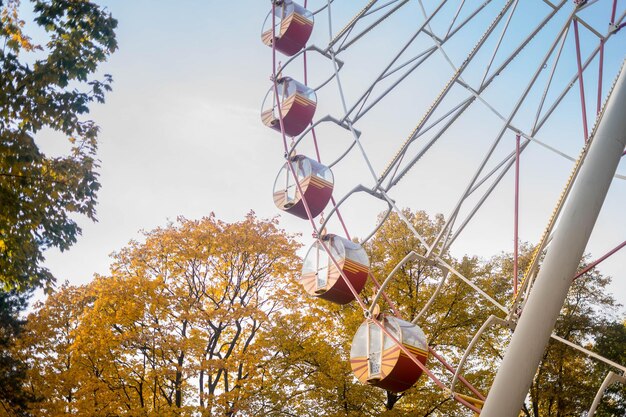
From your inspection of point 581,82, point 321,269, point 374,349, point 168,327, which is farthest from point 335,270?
point 168,327

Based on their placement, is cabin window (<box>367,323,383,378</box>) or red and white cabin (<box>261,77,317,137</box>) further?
red and white cabin (<box>261,77,317,137</box>)

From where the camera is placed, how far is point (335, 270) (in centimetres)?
1102

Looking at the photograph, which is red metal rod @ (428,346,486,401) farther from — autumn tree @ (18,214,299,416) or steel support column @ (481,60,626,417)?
autumn tree @ (18,214,299,416)

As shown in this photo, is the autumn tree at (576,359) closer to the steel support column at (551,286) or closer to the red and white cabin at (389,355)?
the red and white cabin at (389,355)

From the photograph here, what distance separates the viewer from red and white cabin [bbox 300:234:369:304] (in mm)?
11023

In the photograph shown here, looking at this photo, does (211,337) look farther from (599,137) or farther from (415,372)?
(599,137)

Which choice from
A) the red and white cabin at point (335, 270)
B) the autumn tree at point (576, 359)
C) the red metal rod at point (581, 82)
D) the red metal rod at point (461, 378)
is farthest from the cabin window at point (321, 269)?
the autumn tree at point (576, 359)

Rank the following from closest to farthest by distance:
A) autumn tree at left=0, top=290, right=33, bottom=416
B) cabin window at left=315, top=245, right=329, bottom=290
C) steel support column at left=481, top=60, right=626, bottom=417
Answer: steel support column at left=481, top=60, right=626, bottom=417, cabin window at left=315, top=245, right=329, bottom=290, autumn tree at left=0, top=290, right=33, bottom=416

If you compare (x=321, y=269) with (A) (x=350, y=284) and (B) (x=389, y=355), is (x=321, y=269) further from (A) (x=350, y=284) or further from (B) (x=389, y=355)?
(B) (x=389, y=355)

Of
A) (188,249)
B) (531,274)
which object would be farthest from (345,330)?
(531,274)

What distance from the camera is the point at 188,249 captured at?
69.7 feet

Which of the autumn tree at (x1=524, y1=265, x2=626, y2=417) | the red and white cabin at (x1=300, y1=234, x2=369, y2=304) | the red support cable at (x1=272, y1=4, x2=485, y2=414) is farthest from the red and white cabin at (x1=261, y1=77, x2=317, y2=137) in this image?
the autumn tree at (x1=524, y1=265, x2=626, y2=417)

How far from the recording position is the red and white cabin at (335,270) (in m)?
11.0

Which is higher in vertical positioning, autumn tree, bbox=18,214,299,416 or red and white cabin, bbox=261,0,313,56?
red and white cabin, bbox=261,0,313,56
